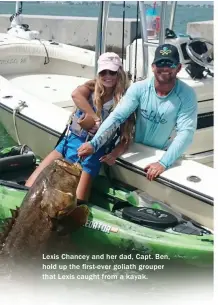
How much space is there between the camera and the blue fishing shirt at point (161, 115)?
11.1 ft

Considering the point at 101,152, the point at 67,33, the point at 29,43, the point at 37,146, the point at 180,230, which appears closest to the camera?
the point at 180,230

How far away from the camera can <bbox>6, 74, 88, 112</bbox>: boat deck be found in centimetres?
624

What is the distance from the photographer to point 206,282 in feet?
9.88

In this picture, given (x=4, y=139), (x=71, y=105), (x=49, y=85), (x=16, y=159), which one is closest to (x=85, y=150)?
(x=16, y=159)

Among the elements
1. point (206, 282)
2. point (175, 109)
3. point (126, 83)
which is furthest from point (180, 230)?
point (126, 83)

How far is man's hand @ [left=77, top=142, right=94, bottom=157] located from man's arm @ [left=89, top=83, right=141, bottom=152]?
0.03 m

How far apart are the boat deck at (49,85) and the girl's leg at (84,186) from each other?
8.01 ft

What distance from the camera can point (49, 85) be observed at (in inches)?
280

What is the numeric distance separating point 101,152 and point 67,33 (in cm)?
971

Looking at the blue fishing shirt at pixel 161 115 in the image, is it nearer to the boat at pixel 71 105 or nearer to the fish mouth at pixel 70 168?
the fish mouth at pixel 70 168

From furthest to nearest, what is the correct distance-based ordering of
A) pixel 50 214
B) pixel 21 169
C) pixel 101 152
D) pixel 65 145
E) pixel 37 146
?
1. pixel 37 146
2. pixel 21 169
3. pixel 65 145
4. pixel 101 152
5. pixel 50 214

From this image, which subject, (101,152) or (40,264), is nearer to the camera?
(40,264)

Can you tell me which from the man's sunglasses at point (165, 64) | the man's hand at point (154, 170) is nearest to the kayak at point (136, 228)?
the man's hand at point (154, 170)

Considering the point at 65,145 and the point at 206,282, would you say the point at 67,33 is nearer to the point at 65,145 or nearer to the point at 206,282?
the point at 65,145
